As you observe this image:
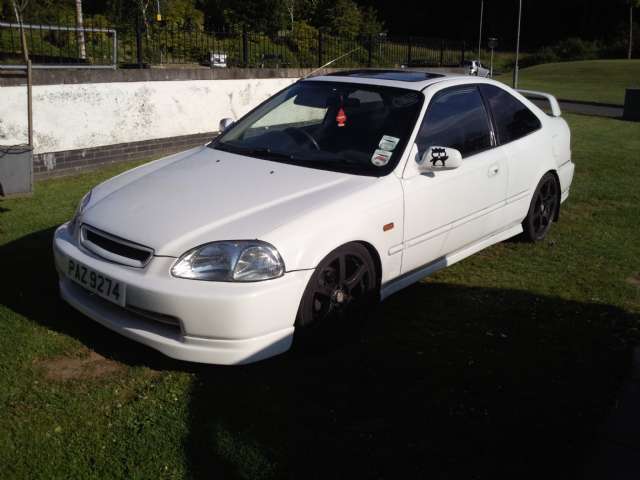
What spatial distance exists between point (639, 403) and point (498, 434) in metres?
0.81

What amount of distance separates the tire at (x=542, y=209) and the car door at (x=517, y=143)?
0.16 m

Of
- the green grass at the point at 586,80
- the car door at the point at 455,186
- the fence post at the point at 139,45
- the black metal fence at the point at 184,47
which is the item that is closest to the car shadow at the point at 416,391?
the car door at the point at 455,186

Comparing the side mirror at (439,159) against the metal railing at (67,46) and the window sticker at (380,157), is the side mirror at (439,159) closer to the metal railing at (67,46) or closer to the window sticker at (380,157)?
the window sticker at (380,157)

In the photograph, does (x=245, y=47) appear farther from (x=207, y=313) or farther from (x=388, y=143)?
(x=207, y=313)

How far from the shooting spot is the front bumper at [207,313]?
3307 millimetres

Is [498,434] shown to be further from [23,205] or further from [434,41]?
[434,41]

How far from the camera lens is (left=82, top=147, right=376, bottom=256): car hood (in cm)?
351

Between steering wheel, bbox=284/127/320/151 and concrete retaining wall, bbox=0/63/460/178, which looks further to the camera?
concrete retaining wall, bbox=0/63/460/178

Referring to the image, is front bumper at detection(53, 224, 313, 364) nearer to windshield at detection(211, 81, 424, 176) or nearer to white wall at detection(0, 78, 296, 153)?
windshield at detection(211, 81, 424, 176)

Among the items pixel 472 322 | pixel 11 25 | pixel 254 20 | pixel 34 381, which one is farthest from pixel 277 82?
pixel 254 20

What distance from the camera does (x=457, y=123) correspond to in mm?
4828

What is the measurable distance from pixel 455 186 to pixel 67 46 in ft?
23.4

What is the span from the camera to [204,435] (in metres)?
3.06

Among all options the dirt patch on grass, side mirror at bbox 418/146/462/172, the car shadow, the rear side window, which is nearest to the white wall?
the car shadow
